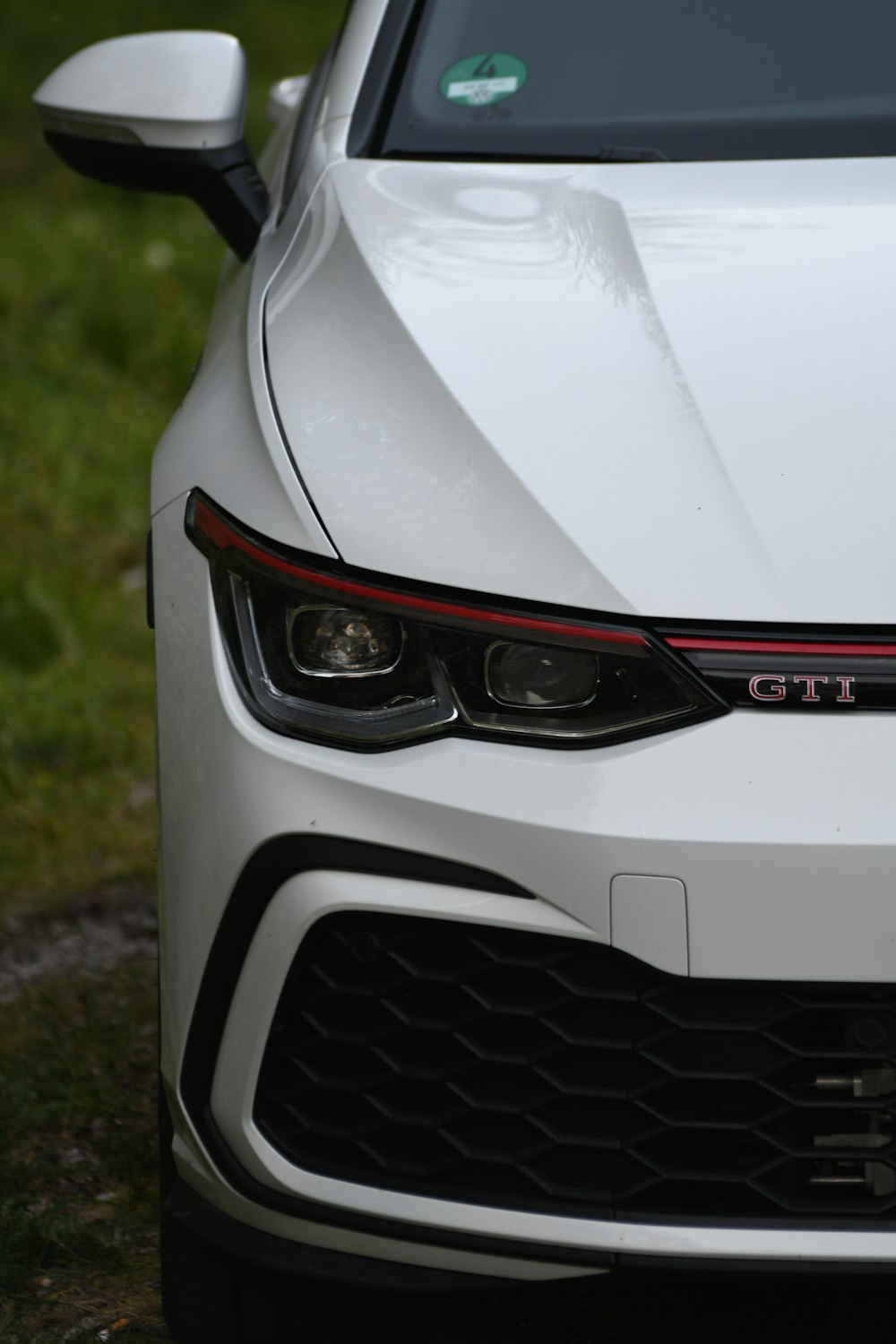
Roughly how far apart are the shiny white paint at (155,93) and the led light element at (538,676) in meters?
1.17

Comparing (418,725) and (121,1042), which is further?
(121,1042)

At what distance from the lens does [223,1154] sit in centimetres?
148

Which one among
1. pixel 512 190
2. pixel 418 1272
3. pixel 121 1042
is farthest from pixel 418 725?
pixel 121 1042

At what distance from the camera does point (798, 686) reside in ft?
4.38

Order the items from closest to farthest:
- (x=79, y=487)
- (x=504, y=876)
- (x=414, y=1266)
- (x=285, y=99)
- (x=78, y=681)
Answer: (x=504, y=876), (x=414, y=1266), (x=285, y=99), (x=78, y=681), (x=79, y=487)

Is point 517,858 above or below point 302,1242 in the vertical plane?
above

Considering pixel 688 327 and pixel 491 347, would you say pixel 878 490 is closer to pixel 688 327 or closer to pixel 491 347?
pixel 688 327

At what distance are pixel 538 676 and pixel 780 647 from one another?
0.21 metres

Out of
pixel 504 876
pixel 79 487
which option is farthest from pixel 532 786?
pixel 79 487

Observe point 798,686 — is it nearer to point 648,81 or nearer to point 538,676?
point 538,676

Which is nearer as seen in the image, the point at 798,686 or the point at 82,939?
the point at 798,686

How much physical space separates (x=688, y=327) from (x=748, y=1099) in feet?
2.47

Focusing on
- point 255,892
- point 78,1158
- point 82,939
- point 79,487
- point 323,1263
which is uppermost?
point 255,892

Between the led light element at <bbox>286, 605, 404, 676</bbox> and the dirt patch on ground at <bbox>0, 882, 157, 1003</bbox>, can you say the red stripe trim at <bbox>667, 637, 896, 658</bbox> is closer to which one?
the led light element at <bbox>286, 605, 404, 676</bbox>
